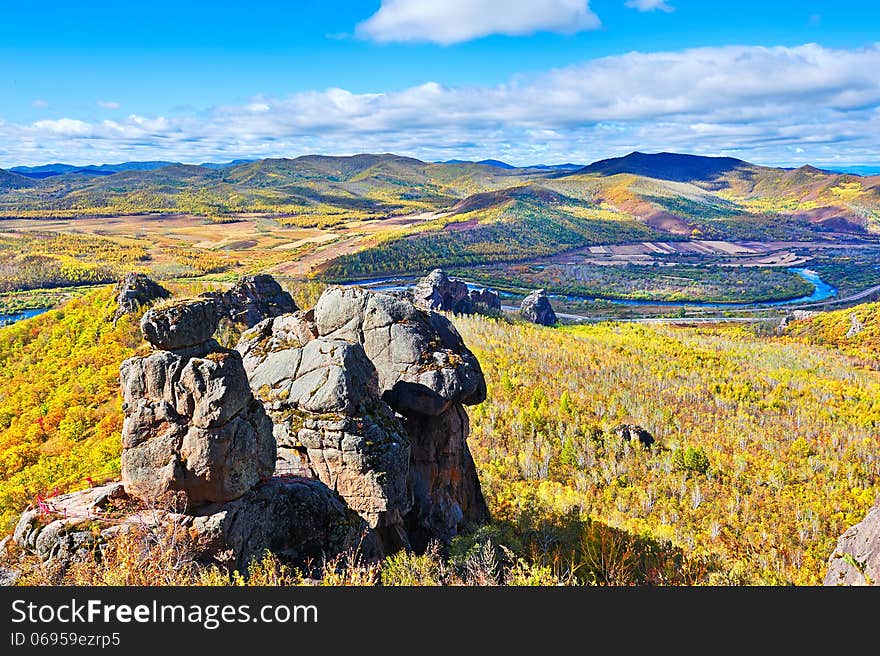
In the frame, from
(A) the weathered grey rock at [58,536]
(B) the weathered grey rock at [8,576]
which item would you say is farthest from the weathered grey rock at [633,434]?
(B) the weathered grey rock at [8,576]

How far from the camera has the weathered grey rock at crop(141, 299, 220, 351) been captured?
61.3ft

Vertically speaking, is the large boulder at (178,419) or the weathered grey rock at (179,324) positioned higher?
the weathered grey rock at (179,324)

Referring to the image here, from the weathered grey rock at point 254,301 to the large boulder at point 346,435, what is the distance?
48607mm

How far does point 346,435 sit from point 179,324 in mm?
8381

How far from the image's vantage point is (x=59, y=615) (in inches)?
481

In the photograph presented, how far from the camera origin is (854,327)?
184m

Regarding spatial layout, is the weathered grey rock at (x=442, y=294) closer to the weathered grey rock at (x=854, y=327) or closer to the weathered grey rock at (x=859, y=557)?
the weathered grey rock at (x=854, y=327)

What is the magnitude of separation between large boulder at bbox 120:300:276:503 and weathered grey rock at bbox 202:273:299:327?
5348 cm

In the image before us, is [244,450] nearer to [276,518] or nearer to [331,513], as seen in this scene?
[276,518]

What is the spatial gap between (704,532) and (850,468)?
33521 millimetres

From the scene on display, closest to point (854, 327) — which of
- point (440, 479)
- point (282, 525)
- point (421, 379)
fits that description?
point (440, 479)

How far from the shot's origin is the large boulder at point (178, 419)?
61.3 ft

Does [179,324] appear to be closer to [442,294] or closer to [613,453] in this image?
[613,453]

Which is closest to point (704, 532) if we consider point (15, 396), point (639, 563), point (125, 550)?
point (639, 563)
